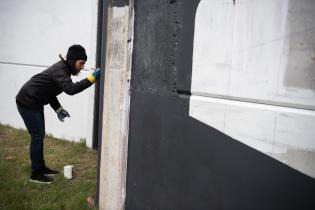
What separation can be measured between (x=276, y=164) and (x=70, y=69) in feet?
9.39

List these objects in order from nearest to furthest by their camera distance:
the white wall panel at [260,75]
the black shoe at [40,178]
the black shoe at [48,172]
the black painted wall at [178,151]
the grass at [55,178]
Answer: the white wall panel at [260,75]
the black painted wall at [178,151]
the grass at [55,178]
the black shoe at [40,178]
the black shoe at [48,172]

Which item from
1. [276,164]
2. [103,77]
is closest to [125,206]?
[103,77]

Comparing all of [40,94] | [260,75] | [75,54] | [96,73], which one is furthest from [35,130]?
[260,75]

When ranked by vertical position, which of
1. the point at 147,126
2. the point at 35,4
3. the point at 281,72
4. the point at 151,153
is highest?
the point at 35,4

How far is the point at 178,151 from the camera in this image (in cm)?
341

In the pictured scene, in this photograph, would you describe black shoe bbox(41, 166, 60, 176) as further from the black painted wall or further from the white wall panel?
the white wall panel

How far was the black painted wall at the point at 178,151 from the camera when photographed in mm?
2887

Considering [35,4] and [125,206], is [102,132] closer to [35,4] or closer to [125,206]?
[125,206]

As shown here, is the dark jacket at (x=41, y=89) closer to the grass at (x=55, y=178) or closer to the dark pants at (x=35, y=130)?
the dark pants at (x=35, y=130)

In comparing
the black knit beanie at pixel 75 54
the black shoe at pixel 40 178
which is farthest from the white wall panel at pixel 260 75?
the black shoe at pixel 40 178

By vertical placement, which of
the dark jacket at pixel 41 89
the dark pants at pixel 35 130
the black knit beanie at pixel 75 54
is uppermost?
the black knit beanie at pixel 75 54

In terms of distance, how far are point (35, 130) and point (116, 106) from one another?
5.25 feet

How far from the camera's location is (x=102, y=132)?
4.01 metres

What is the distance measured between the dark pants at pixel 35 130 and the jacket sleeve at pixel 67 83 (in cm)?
55
